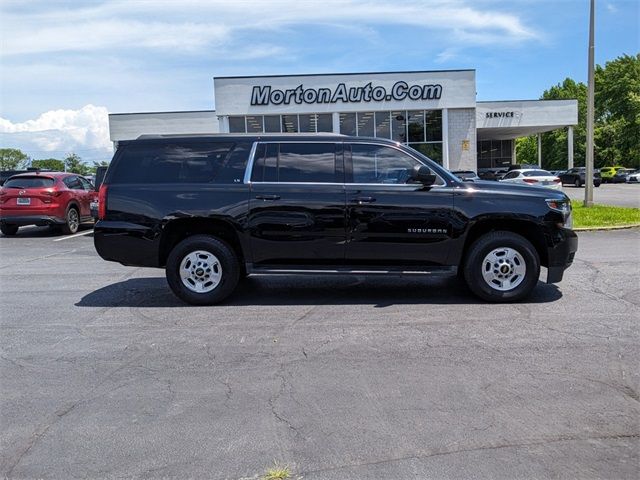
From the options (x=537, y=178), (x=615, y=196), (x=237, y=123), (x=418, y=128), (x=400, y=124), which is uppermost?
(x=237, y=123)

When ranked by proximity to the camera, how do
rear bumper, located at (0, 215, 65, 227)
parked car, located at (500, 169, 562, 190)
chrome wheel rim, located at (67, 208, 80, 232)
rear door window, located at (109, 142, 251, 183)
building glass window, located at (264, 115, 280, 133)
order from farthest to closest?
building glass window, located at (264, 115, 280, 133) → parked car, located at (500, 169, 562, 190) → chrome wheel rim, located at (67, 208, 80, 232) → rear bumper, located at (0, 215, 65, 227) → rear door window, located at (109, 142, 251, 183)

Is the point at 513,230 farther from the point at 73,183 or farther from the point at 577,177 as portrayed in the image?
the point at 577,177

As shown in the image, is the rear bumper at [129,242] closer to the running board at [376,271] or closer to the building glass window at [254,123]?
the running board at [376,271]

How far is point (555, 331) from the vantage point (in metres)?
5.67

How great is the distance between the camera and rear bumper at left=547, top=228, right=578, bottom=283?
6.76m

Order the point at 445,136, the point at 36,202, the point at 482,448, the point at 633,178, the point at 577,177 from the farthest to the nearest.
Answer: the point at 633,178 → the point at 577,177 → the point at 445,136 → the point at 36,202 → the point at 482,448

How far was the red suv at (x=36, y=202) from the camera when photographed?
582 inches

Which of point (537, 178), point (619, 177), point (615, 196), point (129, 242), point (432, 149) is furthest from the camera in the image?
point (619, 177)

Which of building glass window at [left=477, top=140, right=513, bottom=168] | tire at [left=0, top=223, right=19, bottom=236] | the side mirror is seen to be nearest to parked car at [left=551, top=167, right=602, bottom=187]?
building glass window at [left=477, top=140, right=513, bottom=168]

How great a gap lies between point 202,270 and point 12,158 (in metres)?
136

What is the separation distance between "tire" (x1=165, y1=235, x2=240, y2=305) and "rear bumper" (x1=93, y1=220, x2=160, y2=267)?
256 millimetres

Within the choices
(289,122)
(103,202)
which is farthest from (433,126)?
(103,202)

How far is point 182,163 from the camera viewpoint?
6.98m

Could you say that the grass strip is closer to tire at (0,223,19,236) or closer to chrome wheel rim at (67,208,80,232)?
chrome wheel rim at (67,208,80,232)
